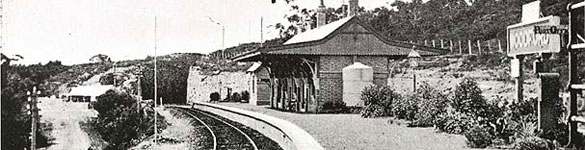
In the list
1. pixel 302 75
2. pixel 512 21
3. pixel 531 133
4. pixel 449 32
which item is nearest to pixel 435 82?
pixel 512 21

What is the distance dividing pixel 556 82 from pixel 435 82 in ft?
87.6

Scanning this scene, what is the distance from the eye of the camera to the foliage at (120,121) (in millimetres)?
22156

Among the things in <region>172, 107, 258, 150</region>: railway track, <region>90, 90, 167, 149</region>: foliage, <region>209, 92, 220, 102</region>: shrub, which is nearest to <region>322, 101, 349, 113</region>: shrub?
<region>172, 107, 258, 150</region>: railway track

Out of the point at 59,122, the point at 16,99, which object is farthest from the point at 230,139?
the point at 16,99

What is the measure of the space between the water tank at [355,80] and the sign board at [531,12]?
1418cm

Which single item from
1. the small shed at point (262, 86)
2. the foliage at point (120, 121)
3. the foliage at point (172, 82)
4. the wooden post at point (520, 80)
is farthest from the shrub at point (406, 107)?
the foliage at point (172, 82)

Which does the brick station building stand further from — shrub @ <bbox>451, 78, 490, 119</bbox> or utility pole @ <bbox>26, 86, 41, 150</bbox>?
utility pole @ <bbox>26, 86, 41, 150</bbox>

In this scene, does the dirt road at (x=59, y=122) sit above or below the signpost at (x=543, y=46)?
below

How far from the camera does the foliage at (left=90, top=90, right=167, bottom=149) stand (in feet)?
72.7

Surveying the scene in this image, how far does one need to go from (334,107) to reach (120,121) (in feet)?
29.2

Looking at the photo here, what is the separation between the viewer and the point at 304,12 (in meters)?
67.8

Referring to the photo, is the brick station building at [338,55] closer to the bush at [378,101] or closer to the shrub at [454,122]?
the bush at [378,101]

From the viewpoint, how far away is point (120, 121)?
22969mm

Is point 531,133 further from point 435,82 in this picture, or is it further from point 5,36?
point 435,82
